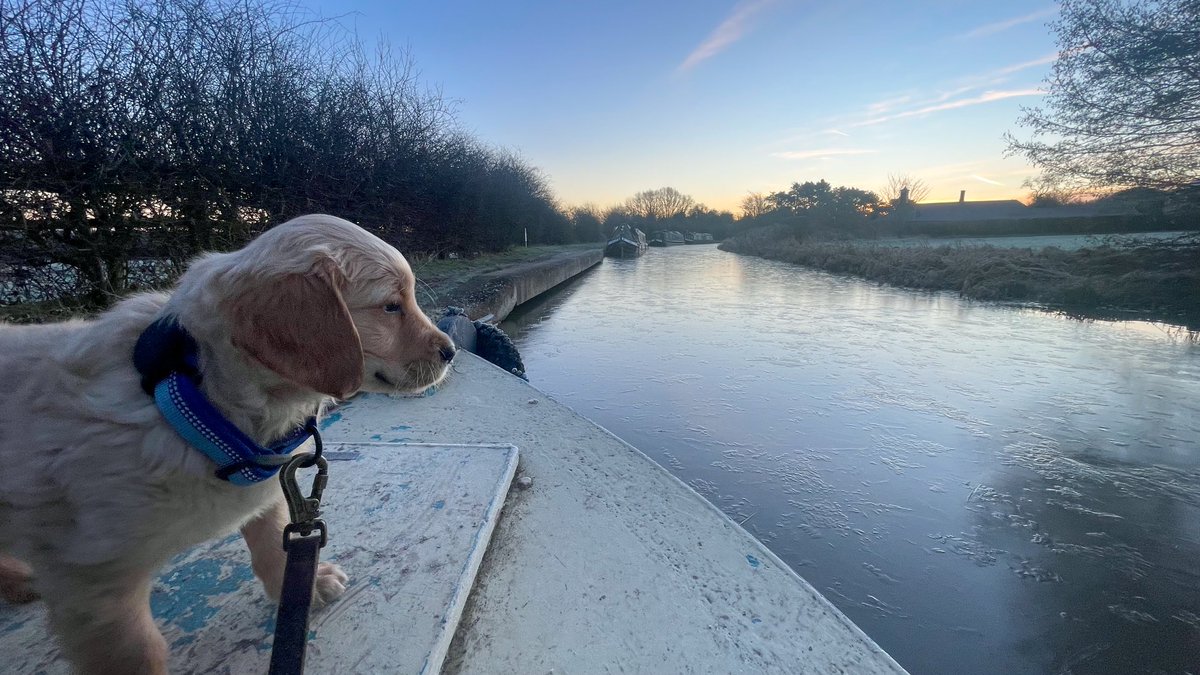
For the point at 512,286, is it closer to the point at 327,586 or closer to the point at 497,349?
the point at 497,349

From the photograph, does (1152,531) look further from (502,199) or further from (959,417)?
(502,199)

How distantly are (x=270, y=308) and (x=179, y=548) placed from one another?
57 centimetres

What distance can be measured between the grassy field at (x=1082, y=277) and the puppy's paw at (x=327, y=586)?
12.3 meters

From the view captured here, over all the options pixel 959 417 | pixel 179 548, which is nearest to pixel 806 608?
pixel 179 548

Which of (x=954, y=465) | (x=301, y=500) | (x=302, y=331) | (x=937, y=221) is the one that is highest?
(x=937, y=221)

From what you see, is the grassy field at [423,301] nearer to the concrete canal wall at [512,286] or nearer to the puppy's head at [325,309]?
the concrete canal wall at [512,286]

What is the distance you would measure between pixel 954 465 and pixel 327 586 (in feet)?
13.4

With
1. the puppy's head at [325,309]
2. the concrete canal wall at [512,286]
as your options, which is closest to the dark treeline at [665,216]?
the concrete canal wall at [512,286]

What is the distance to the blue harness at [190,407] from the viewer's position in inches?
41.0

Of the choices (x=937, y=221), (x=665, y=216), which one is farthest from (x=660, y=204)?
Answer: (x=937, y=221)

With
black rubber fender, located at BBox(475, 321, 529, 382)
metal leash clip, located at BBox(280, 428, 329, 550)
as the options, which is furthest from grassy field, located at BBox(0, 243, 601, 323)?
metal leash clip, located at BBox(280, 428, 329, 550)

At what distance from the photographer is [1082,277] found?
37.4ft

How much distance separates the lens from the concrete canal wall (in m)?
8.20

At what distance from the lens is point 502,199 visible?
26656 millimetres
